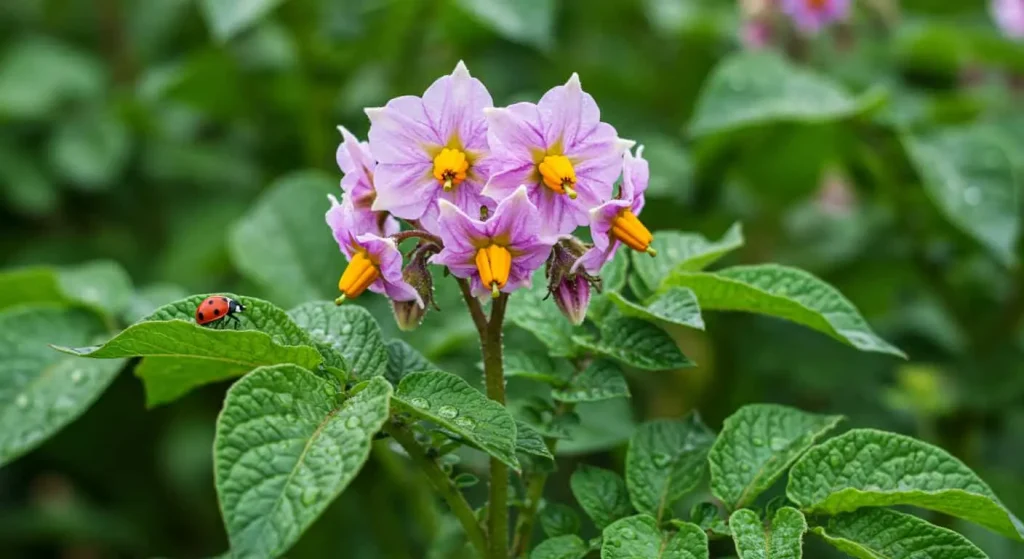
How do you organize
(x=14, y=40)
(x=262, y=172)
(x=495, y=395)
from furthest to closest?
(x=14, y=40) → (x=262, y=172) → (x=495, y=395)

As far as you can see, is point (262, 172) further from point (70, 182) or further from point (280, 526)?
point (280, 526)

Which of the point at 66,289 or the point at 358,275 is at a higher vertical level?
the point at 66,289

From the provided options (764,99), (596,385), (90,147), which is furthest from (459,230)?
(90,147)

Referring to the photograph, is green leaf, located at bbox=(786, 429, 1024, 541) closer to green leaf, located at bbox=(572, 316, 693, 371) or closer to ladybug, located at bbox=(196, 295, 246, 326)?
green leaf, located at bbox=(572, 316, 693, 371)

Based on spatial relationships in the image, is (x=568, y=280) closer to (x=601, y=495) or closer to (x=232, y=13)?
(x=601, y=495)

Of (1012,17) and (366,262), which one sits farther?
(1012,17)

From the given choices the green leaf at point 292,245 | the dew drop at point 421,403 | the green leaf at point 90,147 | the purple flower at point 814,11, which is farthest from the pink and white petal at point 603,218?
the green leaf at point 90,147

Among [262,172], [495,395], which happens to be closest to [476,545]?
[495,395]
